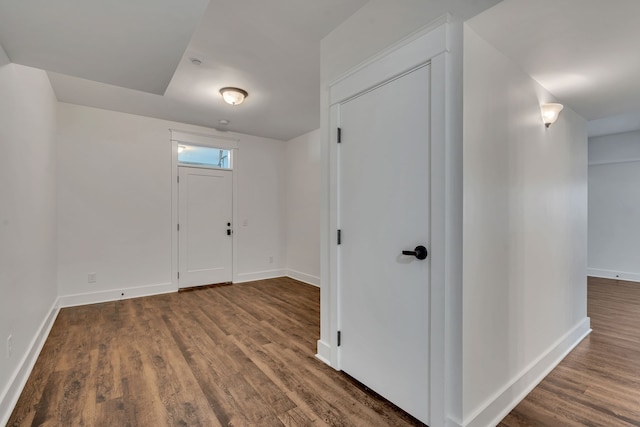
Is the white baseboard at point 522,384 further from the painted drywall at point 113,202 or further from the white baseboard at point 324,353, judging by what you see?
the painted drywall at point 113,202

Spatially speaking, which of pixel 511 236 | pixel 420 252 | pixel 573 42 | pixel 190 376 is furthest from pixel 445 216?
pixel 190 376

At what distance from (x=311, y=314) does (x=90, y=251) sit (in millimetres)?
3164

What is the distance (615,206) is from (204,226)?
7381 millimetres

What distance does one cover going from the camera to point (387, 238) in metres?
1.90

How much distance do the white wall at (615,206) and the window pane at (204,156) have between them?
679 cm

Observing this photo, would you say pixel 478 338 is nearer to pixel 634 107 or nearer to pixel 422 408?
pixel 422 408

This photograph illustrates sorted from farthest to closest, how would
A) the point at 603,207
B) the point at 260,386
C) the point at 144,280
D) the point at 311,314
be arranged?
the point at 603,207
the point at 144,280
the point at 311,314
the point at 260,386

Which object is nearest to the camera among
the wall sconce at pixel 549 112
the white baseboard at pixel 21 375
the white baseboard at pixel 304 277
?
the white baseboard at pixel 21 375

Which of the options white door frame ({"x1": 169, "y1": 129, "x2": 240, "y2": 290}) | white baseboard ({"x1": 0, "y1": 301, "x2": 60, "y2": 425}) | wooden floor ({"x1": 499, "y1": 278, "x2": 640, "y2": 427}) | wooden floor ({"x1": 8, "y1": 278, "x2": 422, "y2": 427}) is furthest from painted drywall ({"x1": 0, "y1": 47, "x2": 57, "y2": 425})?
wooden floor ({"x1": 499, "y1": 278, "x2": 640, "y2": 427})

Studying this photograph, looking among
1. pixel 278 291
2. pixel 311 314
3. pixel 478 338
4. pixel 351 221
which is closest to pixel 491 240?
pixel 478 338

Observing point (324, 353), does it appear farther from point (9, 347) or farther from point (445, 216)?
point (9, 347)

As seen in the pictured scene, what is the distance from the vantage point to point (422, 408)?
169 centimetres

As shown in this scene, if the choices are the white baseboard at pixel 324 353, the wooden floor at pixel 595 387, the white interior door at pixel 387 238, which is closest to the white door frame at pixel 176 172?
the white baseboard at pixel 324 353

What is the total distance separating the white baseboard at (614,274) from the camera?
5.17 metres
